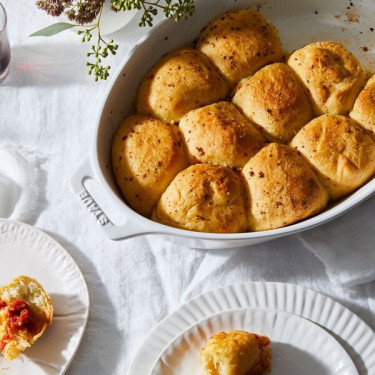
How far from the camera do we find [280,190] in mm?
1810

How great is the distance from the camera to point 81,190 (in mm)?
1816

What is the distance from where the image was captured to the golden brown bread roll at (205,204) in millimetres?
1802

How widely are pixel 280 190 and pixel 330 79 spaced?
36cm

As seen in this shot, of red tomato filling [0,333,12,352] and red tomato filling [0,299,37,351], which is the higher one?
red tomato filling [0,299,37,351]

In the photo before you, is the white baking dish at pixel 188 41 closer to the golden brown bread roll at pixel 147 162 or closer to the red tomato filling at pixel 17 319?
the golden brown bread roll at pixel 147 162

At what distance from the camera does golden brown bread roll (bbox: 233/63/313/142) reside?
6.30 feet

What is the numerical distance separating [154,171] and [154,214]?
4.3 inches

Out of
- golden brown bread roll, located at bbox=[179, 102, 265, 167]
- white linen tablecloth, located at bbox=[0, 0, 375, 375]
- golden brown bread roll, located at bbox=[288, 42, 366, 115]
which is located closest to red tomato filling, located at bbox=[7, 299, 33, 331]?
white linen tablecloth, located at bbox=[0, 0, 375, 375]

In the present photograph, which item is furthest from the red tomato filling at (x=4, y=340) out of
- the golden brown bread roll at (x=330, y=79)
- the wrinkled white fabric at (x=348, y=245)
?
the golden brown bread roll at (x=330, y=79)

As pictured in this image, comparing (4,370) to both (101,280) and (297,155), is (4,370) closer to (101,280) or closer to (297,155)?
(101,280)

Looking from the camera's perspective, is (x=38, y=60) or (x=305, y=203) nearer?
(x=305, y=203)

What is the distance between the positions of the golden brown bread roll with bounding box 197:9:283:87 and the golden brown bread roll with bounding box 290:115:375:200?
0.27 metres

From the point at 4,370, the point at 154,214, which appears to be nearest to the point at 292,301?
the point at 154,214

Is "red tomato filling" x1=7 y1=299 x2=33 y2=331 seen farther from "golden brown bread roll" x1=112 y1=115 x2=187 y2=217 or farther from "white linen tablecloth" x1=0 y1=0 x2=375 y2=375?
"golden brown bread roll" x1=112 y1=115 x2=187 y2=217
